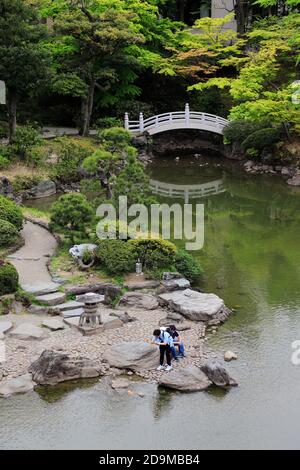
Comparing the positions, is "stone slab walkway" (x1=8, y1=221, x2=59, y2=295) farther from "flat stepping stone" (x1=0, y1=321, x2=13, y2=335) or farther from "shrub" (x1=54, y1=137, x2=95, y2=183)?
"shrub" (x1=54, y1=137, x2=95, y2=183)

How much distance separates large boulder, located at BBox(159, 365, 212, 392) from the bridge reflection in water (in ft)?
54.2

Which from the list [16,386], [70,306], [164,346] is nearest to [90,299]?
[70,306]

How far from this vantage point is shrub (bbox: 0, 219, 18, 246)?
2028 centimetres

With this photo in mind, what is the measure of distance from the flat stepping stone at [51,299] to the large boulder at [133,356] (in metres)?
2.80

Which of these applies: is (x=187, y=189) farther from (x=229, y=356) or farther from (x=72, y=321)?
(x=229, y=356)

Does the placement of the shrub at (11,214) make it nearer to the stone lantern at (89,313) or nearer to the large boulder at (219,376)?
the stone lantern at (89,313)

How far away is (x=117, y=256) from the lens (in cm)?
1870

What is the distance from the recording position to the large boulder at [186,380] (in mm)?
13328

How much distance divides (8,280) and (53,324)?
2056mm

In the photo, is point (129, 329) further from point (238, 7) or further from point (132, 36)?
point (238, 7)

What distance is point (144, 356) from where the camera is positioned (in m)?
14.3

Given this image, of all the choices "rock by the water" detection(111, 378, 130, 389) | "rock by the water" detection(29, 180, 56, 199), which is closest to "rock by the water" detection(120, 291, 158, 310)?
"rock by the water" detection(111, 378, 130, 389)

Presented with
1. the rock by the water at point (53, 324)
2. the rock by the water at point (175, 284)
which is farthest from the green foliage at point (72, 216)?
the rock by the water at point (53, 324)
